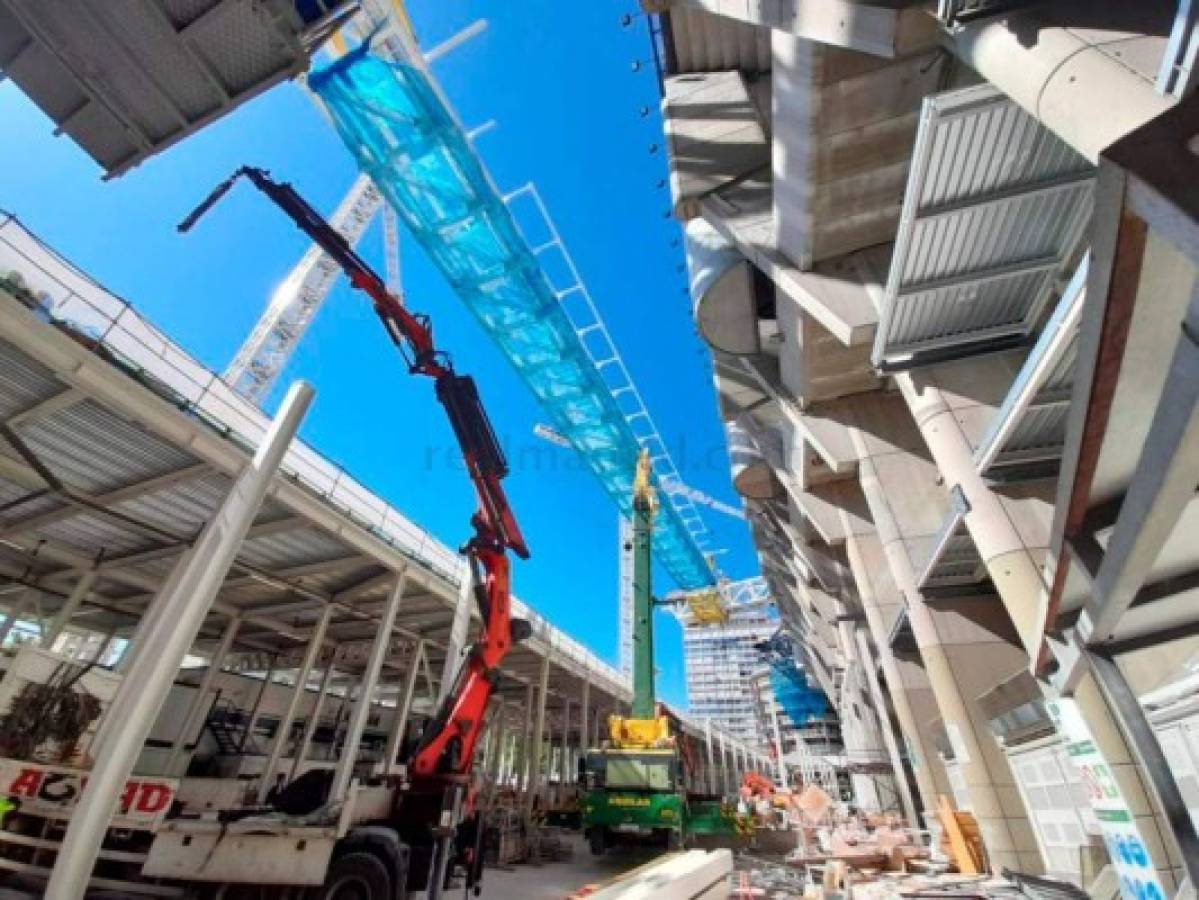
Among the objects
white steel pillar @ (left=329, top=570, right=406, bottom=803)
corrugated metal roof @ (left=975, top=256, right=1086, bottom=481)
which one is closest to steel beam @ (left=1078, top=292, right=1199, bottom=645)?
corrugated metal roof @ (left=975, top=256, right=1086, bottom=481)

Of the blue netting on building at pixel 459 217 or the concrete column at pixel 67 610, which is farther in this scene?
the blue netting on building at pixel 459 217

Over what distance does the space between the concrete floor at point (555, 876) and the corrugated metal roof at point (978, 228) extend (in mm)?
9598

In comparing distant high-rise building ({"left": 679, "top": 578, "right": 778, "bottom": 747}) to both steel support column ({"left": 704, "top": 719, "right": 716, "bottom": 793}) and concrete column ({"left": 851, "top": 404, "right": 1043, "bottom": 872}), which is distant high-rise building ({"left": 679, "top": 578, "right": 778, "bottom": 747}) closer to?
steel support column ({"left": 704, "top": 719, "right": 716, "bottom": 793})

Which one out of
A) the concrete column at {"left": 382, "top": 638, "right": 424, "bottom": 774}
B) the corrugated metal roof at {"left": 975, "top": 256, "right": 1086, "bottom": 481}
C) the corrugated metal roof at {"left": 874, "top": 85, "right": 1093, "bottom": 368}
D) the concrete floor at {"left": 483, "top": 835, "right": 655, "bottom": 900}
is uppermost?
the corrugated metal roof at {"left": 874, "top": 85, "right": 1093, "bottom": 368}

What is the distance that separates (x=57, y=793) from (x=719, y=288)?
10.3 meters

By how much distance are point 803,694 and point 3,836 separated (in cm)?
3625

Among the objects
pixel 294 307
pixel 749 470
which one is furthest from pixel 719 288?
pixel 294 307

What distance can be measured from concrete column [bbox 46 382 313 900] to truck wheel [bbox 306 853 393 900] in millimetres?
2587

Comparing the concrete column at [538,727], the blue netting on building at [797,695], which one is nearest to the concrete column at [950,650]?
the concrete column at [538,727]

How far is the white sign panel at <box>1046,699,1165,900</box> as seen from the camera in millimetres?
3234

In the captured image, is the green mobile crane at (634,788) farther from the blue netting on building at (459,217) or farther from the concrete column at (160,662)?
the blue netting on building at (459,217)

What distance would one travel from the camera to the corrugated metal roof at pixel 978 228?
4461 mm

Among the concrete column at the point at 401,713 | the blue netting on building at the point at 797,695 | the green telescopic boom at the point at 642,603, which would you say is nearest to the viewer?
the concrete column at the point at 401,713

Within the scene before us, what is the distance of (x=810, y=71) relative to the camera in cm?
546
